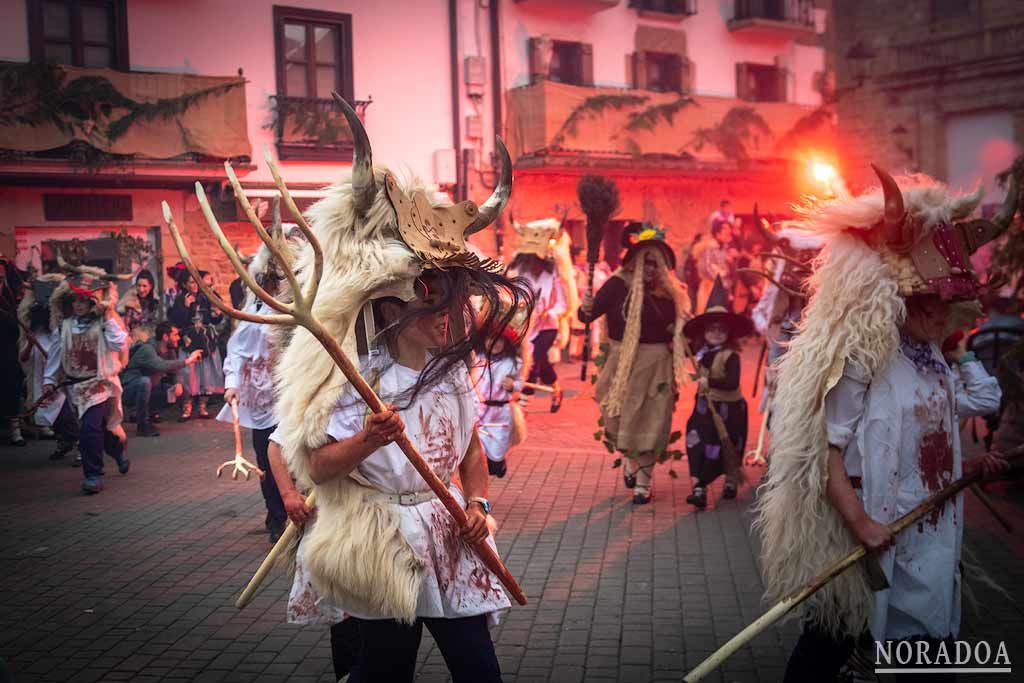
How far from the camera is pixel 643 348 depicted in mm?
8531

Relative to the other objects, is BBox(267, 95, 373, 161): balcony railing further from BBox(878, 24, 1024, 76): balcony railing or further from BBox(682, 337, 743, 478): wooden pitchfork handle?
BBox(878, 24, 1024, 76): balcony railing

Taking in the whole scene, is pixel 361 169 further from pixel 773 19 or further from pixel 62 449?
pixel 773 19

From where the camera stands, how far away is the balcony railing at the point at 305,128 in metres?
18.7

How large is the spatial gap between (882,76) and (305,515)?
27998 mm

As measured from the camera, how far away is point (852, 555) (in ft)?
12.1

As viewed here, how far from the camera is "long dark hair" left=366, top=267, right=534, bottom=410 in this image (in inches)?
140

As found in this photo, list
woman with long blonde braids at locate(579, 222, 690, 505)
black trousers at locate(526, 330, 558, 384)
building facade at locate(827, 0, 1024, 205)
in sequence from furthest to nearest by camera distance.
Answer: building facade at locate(827, 0, 1024, 205), black trousers at locate(526, 330, 558, 384), woman with long blonde braids at locate(579, 222, 690, 505)

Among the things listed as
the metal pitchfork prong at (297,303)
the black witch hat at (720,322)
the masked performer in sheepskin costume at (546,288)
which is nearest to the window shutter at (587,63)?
the masked performer in sheepskin costume at (546,288)

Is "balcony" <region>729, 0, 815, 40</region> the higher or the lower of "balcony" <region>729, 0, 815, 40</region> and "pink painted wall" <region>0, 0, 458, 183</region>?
the higher

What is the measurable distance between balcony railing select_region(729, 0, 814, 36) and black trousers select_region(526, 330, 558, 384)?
14736mm

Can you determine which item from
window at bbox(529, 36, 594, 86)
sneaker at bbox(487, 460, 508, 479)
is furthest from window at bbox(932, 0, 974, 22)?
sneaker at bbox(487, 460, 508, 479)

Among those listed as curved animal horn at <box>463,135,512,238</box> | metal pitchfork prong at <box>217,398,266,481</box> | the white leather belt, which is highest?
curved animal horn at <box>463,135,512,238</box>

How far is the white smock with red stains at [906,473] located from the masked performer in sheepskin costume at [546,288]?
9.14 meters

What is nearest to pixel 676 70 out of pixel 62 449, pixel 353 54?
pixel 353 54
